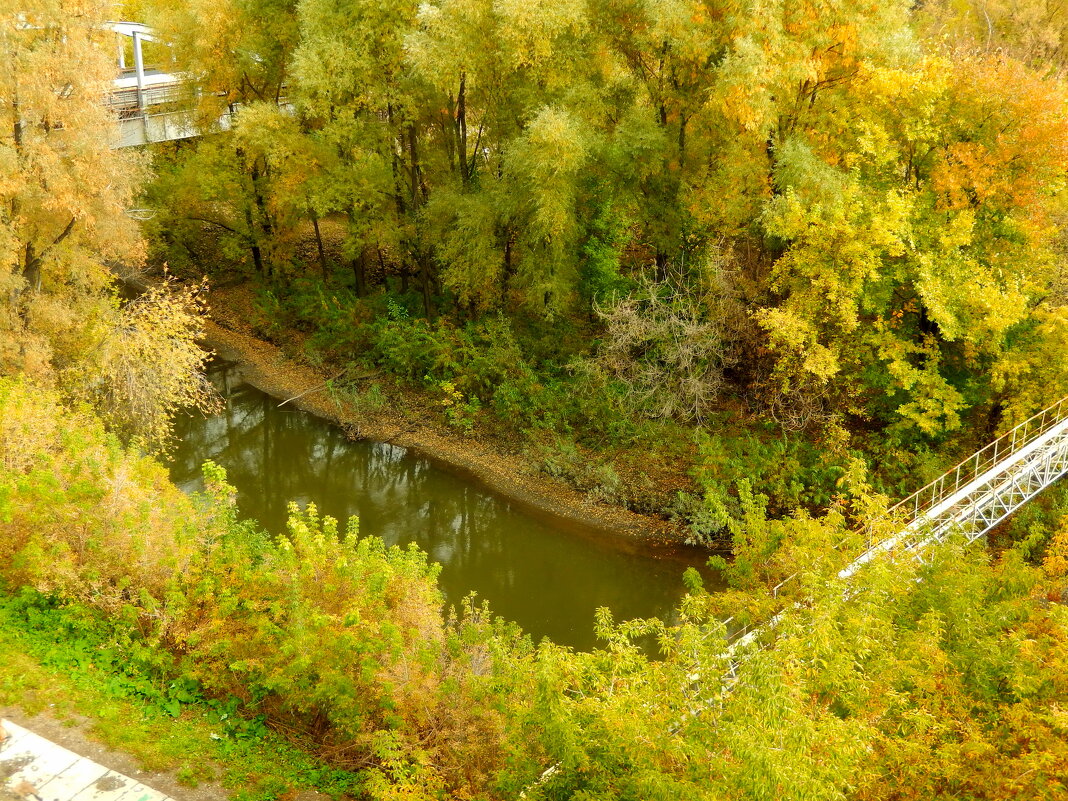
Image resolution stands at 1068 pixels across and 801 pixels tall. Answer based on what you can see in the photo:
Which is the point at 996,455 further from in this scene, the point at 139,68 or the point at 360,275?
the point at 139,68

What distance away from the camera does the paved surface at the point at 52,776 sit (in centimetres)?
966

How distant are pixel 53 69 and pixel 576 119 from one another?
35.2 ft

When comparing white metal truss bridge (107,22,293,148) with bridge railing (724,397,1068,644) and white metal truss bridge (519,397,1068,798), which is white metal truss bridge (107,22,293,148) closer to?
bridge railing (724,397,1068,644)

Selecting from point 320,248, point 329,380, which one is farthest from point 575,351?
point 320,248

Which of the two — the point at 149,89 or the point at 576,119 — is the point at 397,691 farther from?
the point at 149,89

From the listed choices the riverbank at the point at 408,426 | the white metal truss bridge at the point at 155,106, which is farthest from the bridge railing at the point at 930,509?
the white metal truss bridge at the point at 155,106

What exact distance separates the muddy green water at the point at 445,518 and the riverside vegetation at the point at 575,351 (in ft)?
3.93

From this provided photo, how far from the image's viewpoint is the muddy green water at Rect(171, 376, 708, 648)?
18375 mm

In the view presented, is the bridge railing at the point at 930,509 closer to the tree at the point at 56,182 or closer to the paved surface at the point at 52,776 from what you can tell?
the paved surface at the point at 52,776

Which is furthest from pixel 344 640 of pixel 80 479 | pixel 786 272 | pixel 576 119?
pixel 576 119

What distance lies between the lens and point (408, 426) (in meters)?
23.9

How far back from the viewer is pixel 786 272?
1869cm

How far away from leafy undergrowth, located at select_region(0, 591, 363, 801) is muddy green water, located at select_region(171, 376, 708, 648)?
7.17 metres

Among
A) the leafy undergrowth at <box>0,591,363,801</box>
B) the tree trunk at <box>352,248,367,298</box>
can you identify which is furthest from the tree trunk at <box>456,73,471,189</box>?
the leafy undergrowth at <box>0,591,363,801</box>
